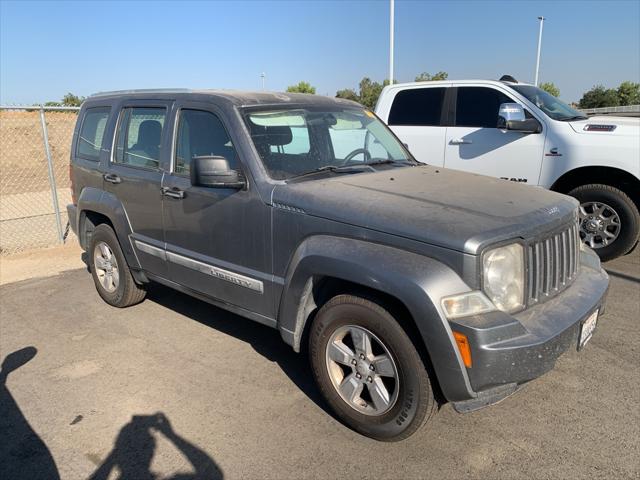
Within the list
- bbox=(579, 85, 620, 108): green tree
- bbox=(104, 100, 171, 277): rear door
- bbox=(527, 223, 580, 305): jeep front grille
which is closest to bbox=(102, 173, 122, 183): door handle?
bbox=(104, 100, 171, 277): rear door

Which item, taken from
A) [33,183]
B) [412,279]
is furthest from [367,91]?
[412,279]

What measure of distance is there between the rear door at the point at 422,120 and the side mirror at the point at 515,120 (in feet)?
3.11

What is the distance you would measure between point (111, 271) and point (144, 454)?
2519 mm

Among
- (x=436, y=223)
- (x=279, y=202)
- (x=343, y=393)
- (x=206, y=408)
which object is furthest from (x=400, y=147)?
(x=206, y=408)

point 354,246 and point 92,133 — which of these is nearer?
point 354,246

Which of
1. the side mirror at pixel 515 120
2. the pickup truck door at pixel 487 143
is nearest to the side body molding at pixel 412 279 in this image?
the side mirror at pixel 515 120

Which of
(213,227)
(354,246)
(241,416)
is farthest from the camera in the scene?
(213,227)

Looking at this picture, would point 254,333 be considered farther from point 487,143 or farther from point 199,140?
point 487,143

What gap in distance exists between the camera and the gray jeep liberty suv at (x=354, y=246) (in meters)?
2.48

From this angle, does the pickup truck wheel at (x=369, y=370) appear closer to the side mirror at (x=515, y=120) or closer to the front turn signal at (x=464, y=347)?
the front turn signal at (x=464, y=347)

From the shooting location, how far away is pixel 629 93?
52.9 meters

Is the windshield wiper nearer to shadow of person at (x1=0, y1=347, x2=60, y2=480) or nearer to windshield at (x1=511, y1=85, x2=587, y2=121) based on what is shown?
shadow of person at (x1=0, y1=347, x2=60, y2=480)

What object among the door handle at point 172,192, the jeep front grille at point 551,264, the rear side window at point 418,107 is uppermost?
the rear side window at point 418,107

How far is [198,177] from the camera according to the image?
10.8 feet
